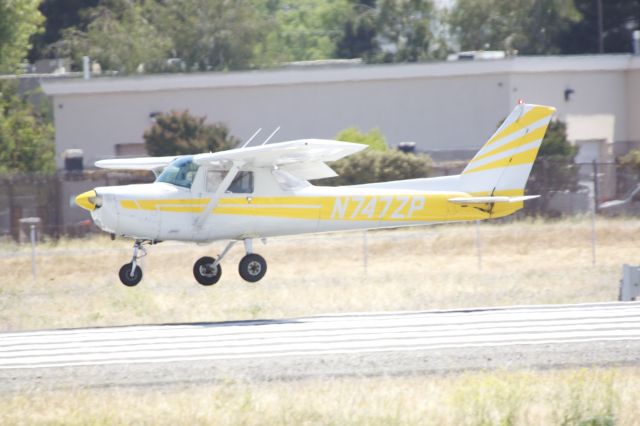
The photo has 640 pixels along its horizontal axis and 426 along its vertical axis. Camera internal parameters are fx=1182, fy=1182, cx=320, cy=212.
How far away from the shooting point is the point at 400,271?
24.2 m

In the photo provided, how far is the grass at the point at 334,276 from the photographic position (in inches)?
762

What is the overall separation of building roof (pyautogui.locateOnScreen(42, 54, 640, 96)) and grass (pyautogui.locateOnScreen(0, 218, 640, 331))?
10.9 meters

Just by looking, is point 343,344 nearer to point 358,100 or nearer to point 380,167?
point 380,167

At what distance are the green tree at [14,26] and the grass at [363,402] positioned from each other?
36.2 metres

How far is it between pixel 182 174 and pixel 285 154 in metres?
1.74

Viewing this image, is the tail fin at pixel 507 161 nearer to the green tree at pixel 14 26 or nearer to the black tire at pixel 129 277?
the black tire at pixel 129 277

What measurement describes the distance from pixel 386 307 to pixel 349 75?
23991mm

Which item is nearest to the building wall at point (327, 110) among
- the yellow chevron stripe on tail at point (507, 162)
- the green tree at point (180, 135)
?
the green tree at point (180, 135)

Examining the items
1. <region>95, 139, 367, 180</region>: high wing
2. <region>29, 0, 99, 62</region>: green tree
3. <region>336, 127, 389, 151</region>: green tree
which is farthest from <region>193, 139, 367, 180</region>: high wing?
<region>29, 0, 99, 62</region>: green tree

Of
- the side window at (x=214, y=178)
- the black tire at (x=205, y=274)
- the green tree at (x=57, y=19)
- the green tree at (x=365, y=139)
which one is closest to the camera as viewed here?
the side window at (x=214, y=178)

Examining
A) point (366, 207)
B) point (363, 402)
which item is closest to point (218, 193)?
point (366, 207)

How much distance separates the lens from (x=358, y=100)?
42.4 metres

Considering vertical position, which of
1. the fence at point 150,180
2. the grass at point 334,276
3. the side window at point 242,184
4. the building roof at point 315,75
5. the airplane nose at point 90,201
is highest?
the building roof at point 315,75

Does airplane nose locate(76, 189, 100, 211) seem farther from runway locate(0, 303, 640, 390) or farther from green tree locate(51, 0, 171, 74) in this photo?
green tree locate(51, 0, 171, 74)
